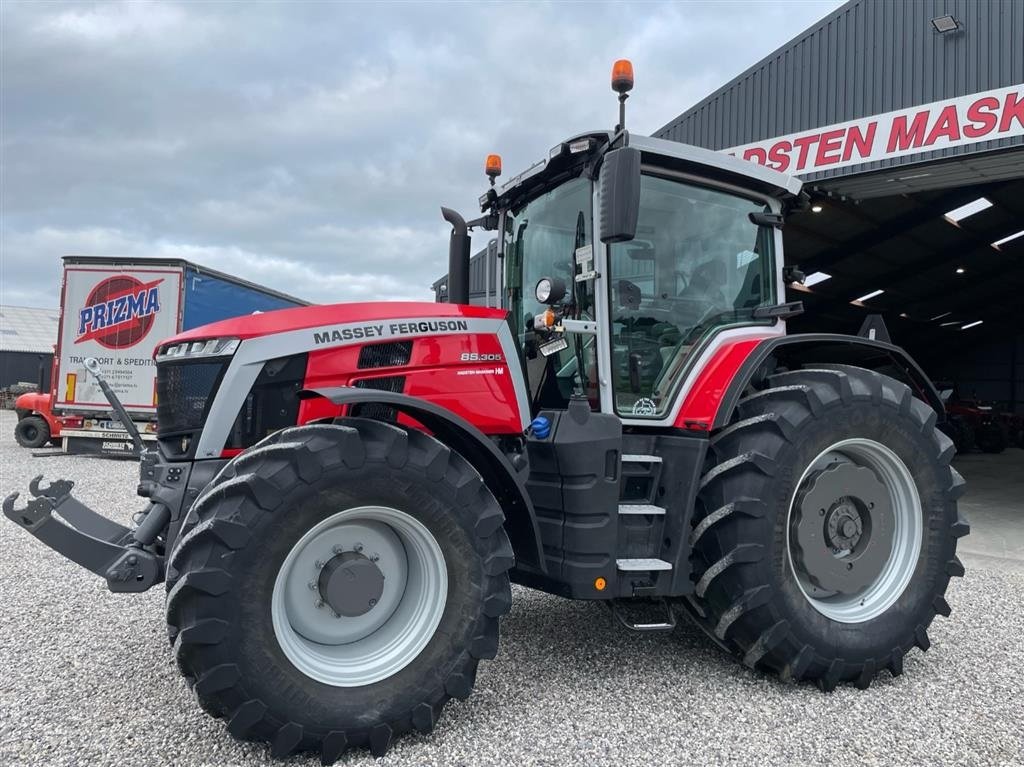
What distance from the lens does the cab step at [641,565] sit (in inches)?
129

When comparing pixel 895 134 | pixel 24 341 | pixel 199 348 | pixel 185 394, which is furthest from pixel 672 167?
pixel 24 341

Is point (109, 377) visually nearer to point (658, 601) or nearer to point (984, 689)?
point (658, 601)

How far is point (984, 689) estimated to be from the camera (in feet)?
11.7

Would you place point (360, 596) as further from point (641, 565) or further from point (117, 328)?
point (117, 328)

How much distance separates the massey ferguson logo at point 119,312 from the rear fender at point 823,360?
11.6 m

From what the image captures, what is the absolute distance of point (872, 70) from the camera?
29.0ft

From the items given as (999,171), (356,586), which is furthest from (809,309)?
(356,586)

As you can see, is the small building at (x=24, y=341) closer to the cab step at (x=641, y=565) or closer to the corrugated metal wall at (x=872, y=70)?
the corrugated metal wall at (x=872, y=70)

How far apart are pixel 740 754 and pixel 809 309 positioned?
1772cm

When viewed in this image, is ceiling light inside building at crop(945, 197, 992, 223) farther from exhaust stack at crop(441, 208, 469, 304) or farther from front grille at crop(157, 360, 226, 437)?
front grille at crop(157, 360, 226, 437)

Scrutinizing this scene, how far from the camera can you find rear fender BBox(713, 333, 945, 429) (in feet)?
11.7

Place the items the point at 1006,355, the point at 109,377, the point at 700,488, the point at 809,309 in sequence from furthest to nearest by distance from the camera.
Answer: the point at 1006,355 → the point at 809,309 → the point at 109,377 → the point at 700,488

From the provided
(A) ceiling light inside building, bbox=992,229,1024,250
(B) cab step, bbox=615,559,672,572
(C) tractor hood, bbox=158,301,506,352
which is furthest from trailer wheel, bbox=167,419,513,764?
(A) ceiling light inside building, bbox=992,229,1024,250

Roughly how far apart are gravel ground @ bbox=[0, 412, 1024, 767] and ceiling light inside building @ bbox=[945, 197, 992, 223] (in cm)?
1104
